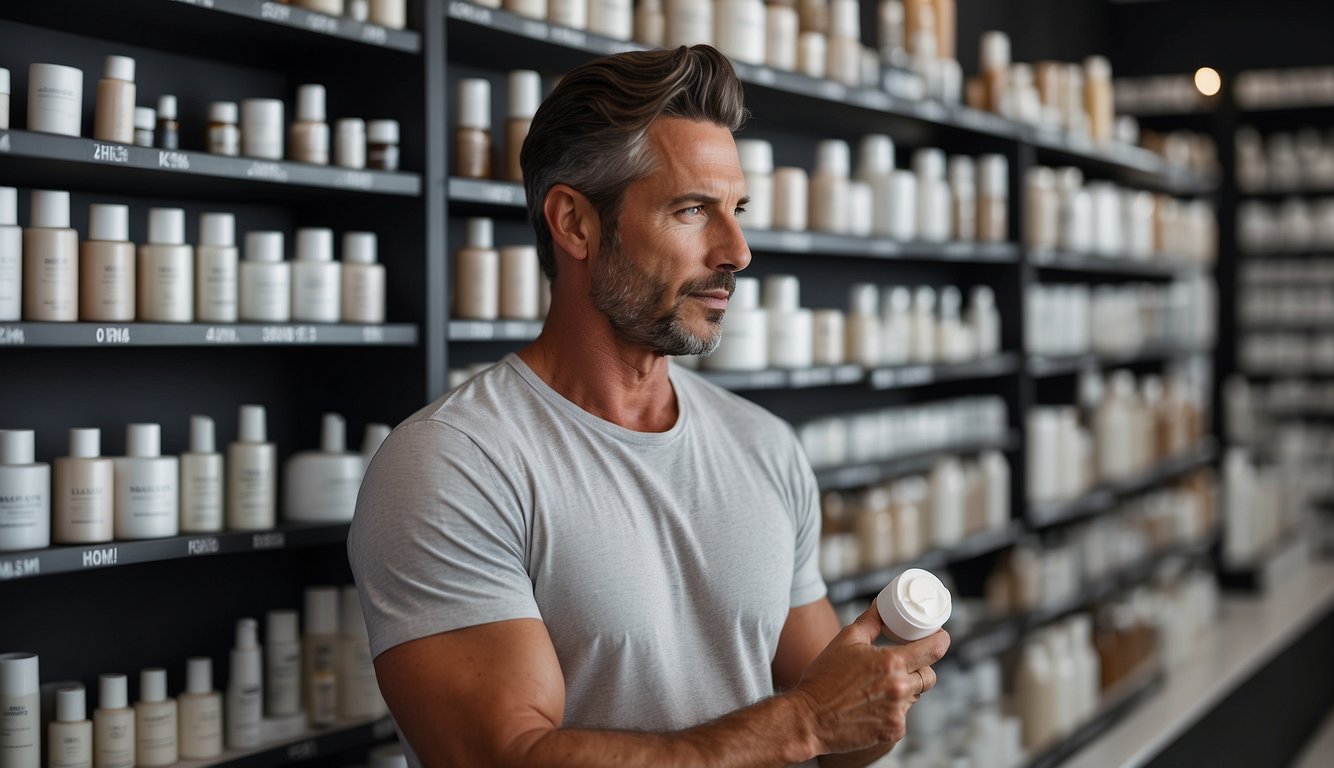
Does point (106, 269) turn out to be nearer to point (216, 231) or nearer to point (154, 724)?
point (216, 231)

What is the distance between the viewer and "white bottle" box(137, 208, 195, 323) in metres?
1.99

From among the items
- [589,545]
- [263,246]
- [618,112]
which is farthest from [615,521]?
[263,246]

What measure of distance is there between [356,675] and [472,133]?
0.94 meters

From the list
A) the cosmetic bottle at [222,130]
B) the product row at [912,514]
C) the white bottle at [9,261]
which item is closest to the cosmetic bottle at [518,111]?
the cosmetic bottle at [222,130]

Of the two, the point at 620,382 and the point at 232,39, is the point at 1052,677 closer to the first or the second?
the point at 620,382

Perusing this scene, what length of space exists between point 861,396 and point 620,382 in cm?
242

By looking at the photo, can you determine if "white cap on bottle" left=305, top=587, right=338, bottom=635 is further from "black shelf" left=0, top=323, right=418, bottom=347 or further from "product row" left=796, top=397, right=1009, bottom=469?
"product row" left=796, top=397, right=1009, bottom=469

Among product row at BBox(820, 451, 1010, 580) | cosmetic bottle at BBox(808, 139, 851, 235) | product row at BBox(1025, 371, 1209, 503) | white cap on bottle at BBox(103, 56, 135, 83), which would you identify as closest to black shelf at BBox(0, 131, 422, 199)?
white cap on bottle at BBox(103, 56, 135, 83)

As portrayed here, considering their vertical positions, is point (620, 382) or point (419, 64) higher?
point (419, 64)

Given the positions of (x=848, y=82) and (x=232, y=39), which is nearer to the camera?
(x=232, y=39)

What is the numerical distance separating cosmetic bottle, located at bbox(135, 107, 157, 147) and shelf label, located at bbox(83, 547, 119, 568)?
1.92 ft

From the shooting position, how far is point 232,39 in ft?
7.27

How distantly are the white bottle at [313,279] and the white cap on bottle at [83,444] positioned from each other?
37 cm

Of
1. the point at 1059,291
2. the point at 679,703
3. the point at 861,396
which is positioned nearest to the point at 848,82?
the point at 861,396
